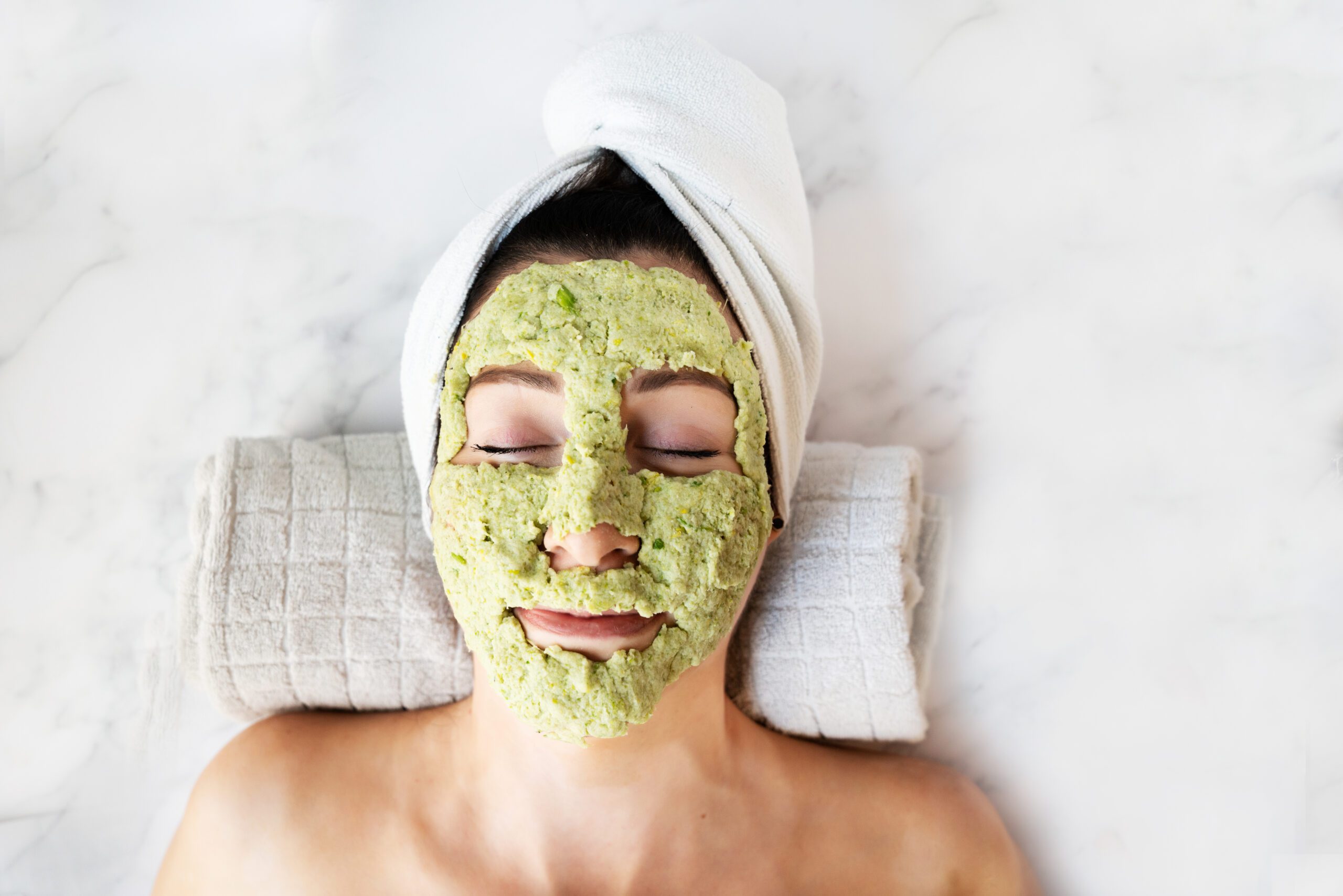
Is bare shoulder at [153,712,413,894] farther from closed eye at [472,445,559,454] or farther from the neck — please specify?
closed eye at [472,445,559,454]

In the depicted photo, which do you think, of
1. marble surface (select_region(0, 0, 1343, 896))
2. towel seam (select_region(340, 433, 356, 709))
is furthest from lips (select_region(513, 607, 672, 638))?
marble surface (select_region(0, 0, 1343, 896))

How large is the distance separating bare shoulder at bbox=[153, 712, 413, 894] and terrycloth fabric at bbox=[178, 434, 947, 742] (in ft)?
0.17

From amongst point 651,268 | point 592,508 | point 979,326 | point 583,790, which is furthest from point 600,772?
point 979,326

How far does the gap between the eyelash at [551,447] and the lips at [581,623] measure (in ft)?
0.49

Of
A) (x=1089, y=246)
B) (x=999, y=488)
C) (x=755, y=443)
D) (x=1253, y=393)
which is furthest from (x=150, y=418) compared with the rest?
(x=1253, y=393)

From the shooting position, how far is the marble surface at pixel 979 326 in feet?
4.08

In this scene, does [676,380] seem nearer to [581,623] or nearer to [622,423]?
[622,423]

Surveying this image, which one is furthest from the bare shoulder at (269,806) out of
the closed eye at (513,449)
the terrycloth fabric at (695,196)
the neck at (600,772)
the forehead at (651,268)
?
the forehead at (651,268)

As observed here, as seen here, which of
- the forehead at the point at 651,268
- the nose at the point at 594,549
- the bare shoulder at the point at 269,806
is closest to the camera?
the nose at the point at 594,549

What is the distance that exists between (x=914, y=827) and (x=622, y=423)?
2.21 feet

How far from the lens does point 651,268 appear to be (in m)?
0.94

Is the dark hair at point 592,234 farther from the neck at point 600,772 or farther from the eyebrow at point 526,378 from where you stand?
the neck at point 600,772

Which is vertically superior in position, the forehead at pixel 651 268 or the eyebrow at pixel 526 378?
the forehead at pixel 651 268

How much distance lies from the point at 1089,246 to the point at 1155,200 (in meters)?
0.11
